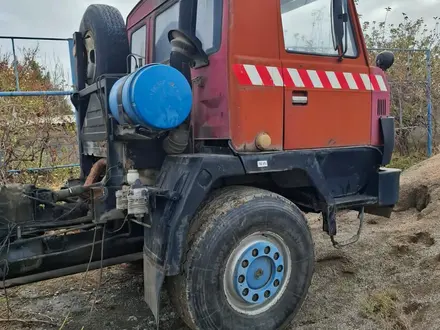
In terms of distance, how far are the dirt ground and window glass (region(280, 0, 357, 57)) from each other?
6.34ft

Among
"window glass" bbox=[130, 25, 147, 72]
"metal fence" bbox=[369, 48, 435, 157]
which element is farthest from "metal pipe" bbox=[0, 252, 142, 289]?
"metal fence" bbox=[369, 48, 435, 157]

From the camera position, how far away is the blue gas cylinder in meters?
2.46

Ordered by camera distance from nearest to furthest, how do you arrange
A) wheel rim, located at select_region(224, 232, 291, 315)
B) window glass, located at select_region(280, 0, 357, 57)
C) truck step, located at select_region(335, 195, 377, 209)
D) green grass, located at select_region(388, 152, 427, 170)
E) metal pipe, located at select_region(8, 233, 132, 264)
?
wheel rim, located at select_region(224, 232, 291, 315) → metal pipe, located at select_region(8, 233, 132, 264) → window glass, located at select_region(280, 0, 357, 57) → truck step, located at select_region(335, 195, 377, 209) → green grass, located at select_region(388, 152, 427, 170)

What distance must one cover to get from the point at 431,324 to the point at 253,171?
160cm

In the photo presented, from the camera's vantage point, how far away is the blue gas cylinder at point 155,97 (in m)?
2.46

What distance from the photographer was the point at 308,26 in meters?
3.15

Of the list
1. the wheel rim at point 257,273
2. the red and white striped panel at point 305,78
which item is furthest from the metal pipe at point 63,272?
the red and white striped panel at point 305,78

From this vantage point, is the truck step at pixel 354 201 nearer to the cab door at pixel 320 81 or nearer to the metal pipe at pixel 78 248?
the cab door at pixel 320 81

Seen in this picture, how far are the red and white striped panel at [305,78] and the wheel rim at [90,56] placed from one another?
1.34 meters

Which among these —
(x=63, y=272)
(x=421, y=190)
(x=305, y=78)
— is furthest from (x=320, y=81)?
(x=421, y=190)

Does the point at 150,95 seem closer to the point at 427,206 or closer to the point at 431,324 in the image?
the point at 431,324

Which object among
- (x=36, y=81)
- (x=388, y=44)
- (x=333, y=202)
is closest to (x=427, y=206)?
(x=333, y=202)

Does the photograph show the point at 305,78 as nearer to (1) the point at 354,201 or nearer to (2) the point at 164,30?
(1) the point at 354,201

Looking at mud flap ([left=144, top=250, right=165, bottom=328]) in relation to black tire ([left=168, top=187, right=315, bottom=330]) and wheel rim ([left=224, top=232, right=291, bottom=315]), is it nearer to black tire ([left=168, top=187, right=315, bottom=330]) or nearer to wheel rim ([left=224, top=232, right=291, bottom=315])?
black tire ([left=168, top=187, right=315, bottom=330])
